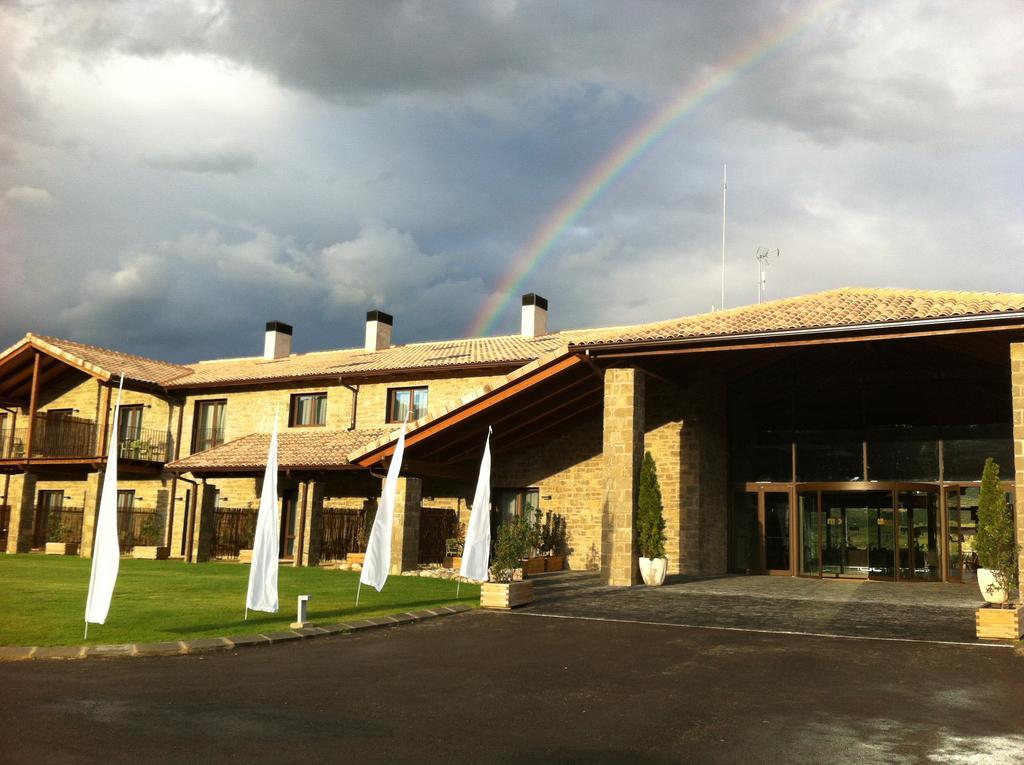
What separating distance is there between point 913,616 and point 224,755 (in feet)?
38.0

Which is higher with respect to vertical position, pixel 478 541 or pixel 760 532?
pixel 760 532

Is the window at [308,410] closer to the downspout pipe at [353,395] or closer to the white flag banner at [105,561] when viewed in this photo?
the downspout pipe at [353,395]

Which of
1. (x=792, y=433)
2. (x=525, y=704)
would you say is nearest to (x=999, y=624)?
(x=525, y=704)

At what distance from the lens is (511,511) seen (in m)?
24.5

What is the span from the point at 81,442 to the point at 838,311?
81.1ft

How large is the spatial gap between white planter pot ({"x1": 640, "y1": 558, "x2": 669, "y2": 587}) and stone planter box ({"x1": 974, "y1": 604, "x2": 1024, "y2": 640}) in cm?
686

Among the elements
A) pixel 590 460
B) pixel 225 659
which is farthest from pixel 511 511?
pixel 225 659

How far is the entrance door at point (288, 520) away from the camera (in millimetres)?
26344

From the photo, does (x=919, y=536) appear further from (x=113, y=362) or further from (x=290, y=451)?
(x=113, y=362)

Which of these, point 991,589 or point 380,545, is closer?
point 380,545

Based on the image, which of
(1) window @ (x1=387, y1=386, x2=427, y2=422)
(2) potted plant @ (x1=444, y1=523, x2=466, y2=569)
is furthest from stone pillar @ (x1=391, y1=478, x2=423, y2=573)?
(1) window @ (x1=387, y1=386, x2=427, y2=422)

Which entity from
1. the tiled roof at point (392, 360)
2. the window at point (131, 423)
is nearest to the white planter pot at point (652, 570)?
the tiled roof at point (392, 360)

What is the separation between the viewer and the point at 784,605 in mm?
14969

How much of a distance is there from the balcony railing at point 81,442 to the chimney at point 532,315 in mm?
13074
